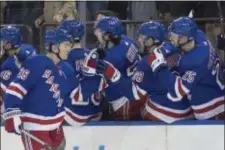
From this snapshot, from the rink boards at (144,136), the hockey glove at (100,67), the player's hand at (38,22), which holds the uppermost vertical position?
the player's hand at (38,22)

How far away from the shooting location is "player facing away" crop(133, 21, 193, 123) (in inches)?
157

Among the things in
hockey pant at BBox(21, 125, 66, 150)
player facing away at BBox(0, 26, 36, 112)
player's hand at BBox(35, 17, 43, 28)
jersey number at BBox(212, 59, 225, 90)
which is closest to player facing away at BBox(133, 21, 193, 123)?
jersey number at BBox(212, 59, 225, 90)

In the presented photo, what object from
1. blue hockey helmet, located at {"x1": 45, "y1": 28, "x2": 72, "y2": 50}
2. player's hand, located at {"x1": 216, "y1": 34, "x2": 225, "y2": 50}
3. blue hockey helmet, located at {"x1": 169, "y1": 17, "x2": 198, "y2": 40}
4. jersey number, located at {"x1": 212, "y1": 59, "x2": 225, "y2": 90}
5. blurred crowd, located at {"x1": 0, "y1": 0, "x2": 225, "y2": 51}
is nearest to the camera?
blue hockey helmet, located at {"x1": 45, "y1": 28, "x2": 72, "y2": 50}

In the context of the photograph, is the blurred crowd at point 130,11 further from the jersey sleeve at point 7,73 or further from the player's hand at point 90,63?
the player's hand at point 90,63

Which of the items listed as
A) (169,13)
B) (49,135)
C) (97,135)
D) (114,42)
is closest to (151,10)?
(169,13)

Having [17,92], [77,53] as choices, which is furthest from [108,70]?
[17,92]

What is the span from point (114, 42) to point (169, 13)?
1037 mm

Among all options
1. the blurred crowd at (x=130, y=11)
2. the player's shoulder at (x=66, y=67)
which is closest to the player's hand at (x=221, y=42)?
the blurred crowd at (x=130, y=11)

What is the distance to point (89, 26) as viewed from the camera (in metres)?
4.93

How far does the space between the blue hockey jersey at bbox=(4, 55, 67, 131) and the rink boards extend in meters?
0.41

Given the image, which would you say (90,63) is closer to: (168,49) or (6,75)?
(168,49)

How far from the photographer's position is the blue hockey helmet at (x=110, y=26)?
4.13 metres

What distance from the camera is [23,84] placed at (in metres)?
3.58

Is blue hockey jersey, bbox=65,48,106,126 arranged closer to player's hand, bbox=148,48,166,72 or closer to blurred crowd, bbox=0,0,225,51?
player's hand, bbox=148,48,166,72
